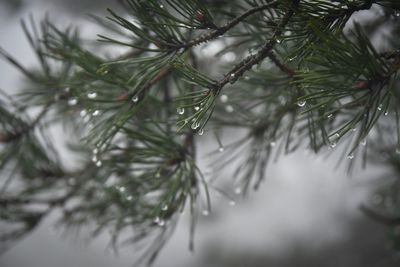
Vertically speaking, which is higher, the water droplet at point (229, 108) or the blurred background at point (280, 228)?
the water droplet at point (229, 108)

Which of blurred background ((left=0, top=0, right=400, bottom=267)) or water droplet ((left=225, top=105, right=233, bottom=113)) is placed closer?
water droplet ((left=225, top=105, right=233, bottom=113))

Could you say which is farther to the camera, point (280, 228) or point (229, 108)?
point (280, 228)

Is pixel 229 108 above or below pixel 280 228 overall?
above

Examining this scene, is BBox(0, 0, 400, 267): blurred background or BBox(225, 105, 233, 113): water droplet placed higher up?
BBox(225, 105, 233, 113): water droplet

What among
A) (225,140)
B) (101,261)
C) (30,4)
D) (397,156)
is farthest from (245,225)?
(30,4)

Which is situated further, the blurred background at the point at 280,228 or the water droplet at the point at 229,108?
the blurred background at the point at 280,228

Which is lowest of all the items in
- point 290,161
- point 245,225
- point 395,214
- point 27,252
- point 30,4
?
point 27,252

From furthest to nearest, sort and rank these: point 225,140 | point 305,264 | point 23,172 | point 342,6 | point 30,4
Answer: point 30,4 → point 305,264 → point 225,140 → point 23,172 → point 342,6

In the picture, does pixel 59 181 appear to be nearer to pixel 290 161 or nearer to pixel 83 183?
pixel 83 183
